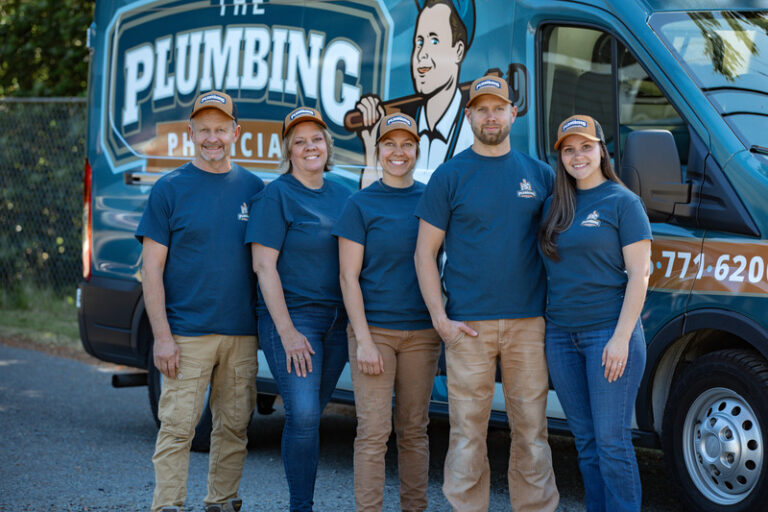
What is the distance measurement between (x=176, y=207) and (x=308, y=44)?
1.99 metres

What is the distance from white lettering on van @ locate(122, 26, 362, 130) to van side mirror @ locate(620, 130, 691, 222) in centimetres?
190

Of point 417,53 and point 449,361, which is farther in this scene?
point 417,53

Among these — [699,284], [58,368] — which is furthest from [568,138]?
[58,368]

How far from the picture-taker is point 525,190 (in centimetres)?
423

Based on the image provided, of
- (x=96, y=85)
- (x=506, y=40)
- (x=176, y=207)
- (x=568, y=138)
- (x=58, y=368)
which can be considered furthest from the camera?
(x=58, y=368)

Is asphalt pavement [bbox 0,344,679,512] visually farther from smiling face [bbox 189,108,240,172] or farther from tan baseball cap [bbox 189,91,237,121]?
tan baseball cap [bbox 189,91,237,121]

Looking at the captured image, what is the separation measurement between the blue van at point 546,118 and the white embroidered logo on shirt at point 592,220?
1.74ft

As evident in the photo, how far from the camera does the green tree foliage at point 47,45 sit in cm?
1315

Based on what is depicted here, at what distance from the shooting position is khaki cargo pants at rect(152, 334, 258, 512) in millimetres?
4512

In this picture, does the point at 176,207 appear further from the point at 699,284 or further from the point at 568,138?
the point at 699,284

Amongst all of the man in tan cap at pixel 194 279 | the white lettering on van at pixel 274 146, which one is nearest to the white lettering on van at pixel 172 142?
the white lettering on van at pixel 274 146

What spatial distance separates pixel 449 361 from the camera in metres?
4.39

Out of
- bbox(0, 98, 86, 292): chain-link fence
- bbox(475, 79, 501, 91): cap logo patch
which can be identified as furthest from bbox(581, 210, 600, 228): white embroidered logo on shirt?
bbox(0, 98, 86, 292): chain-link fence

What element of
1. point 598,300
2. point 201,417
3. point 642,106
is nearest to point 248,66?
point 201,417
